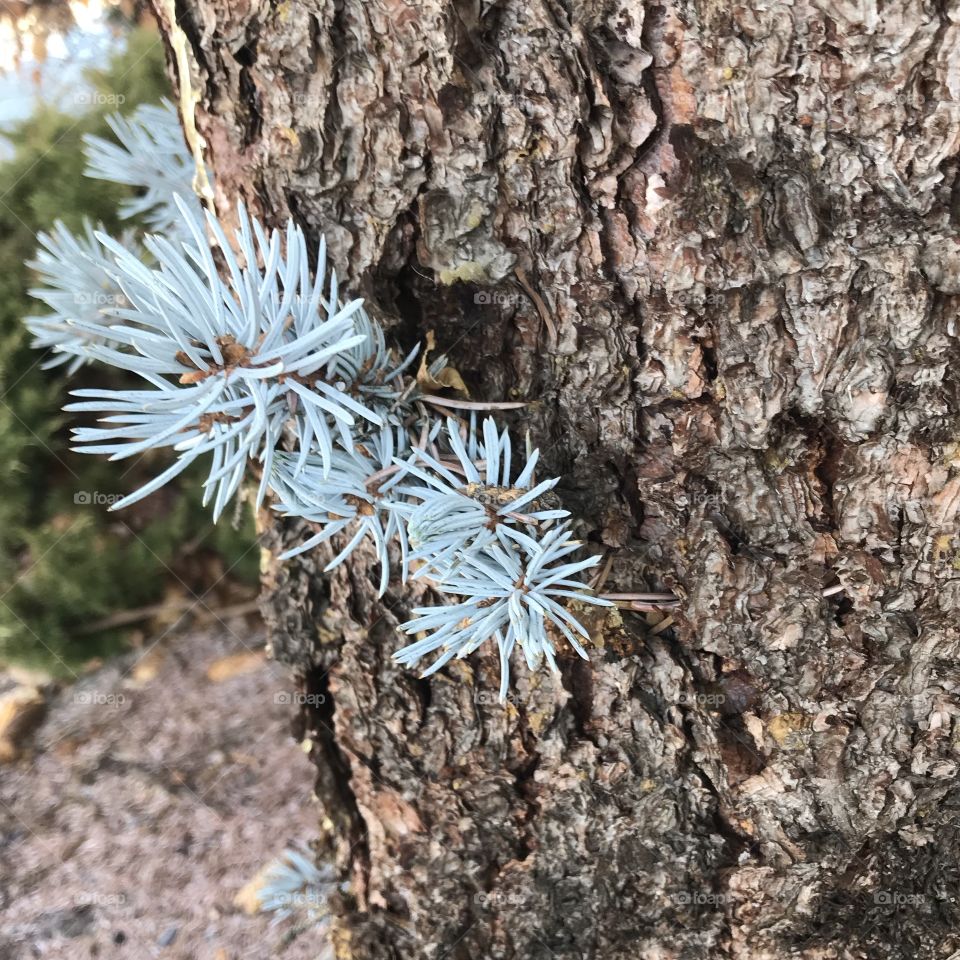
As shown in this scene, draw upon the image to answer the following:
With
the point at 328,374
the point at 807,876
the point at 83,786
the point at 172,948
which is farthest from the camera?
the point at 83,786

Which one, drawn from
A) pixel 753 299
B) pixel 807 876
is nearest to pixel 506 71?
pixel 753 299

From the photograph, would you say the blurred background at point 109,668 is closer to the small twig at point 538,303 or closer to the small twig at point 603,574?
the small twig at point 603,574

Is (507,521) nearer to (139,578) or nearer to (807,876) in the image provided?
(807,876)

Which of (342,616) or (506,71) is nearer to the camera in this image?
(506,71)

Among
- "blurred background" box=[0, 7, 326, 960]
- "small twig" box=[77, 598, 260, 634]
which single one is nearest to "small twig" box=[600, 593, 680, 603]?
"blurred background" box=[0, 7, 326, 960]

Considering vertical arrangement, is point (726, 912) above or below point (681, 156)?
below

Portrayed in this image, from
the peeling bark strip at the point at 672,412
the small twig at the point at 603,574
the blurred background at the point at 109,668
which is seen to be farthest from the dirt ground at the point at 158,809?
the small twig at the point at 603,574

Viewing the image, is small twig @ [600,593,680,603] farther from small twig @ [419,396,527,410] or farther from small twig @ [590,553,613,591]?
small twig @ [419,396,527,410]
